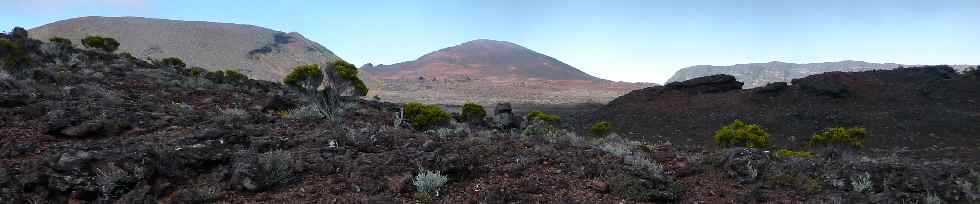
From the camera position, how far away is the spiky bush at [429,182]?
19.9ft

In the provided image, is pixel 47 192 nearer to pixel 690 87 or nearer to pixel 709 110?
pixel 709 110

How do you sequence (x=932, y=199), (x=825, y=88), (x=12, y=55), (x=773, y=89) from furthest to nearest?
(x=773, y=89) < (x=825, y=88) < (x=12, y=55) < (x=932, y=199)

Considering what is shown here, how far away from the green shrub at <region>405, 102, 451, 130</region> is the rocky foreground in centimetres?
978

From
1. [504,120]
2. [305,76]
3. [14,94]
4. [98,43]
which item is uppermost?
[98,43]

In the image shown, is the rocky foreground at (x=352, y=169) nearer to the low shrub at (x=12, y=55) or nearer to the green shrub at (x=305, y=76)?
the green shrub at (x=305, y=76)

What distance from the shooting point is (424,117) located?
19.8 m

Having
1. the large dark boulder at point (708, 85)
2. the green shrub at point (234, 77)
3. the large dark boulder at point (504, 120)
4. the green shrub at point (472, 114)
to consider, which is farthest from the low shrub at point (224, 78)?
the large dark boulder at point (708, 85)

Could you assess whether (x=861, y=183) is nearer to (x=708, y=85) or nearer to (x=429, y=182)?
(x=429, y=182)

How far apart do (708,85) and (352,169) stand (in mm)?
41592

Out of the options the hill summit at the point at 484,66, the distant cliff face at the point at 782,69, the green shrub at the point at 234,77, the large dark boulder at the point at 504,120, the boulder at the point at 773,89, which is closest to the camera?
the large dark boulder at the point at 504,120

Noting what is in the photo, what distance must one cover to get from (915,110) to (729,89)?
13.3 meters

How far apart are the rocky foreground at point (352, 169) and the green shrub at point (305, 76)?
8530 mm

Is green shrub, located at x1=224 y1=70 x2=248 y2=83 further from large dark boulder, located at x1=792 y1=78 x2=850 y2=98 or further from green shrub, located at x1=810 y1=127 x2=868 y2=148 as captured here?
large dark boulder, located at x1=792 y1=78 x2=850 y2=98

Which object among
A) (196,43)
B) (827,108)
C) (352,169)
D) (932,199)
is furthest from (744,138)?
(196,43)
